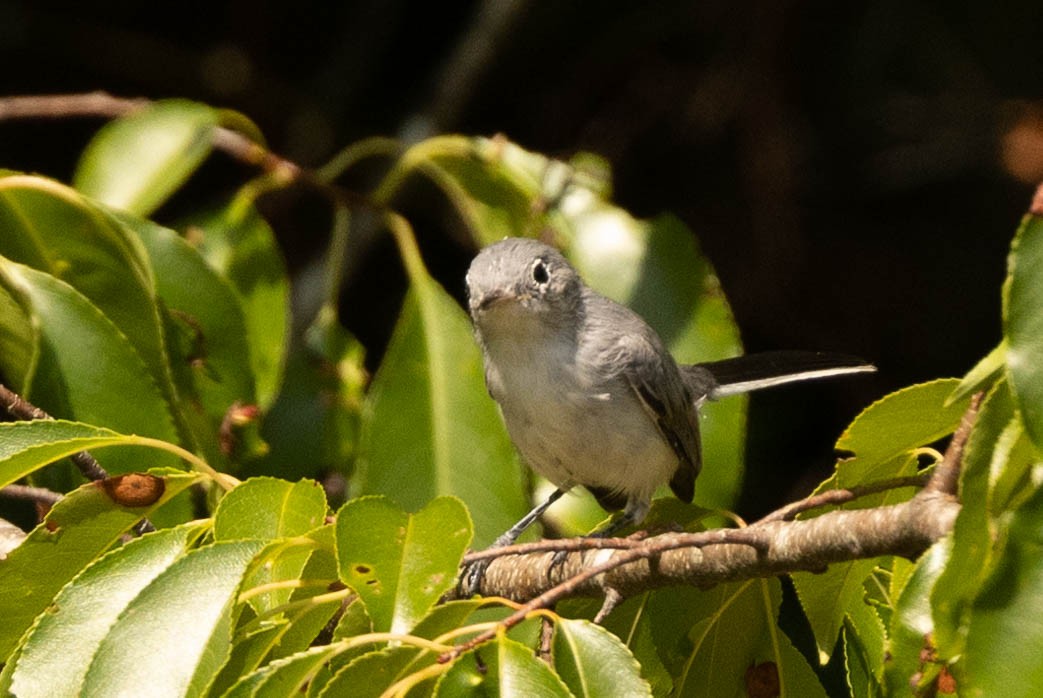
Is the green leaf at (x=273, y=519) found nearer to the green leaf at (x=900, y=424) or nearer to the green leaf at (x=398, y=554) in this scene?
the green leaf at (x=398, y=554)

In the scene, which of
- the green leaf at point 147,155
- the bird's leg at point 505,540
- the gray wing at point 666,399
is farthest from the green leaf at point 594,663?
the green leaf at point 147,155

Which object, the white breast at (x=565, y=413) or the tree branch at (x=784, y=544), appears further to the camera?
the white breast at (x=565, y=413)

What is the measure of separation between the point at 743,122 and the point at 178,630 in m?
3.81

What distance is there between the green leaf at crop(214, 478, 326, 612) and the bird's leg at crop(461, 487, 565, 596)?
1.01 ft

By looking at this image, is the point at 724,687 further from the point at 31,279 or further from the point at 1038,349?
Result: the point at 31,279

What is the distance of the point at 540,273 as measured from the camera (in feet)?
8.27

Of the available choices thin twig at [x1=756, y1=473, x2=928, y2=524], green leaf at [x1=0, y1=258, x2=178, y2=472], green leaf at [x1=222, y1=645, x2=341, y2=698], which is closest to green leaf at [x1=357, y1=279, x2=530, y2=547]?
green leaf at [x1=0, y1=258, x2=178, y2=472]

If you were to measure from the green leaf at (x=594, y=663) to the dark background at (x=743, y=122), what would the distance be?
3.36m

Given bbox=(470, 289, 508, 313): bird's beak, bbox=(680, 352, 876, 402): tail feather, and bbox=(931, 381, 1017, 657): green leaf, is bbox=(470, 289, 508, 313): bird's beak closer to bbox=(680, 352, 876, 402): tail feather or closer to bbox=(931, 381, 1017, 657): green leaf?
bbox=(680, 352, 876, 402): tail feather

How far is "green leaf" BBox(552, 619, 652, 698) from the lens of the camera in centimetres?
130

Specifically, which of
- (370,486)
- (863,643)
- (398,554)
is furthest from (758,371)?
(398,554)

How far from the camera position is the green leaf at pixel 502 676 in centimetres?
122

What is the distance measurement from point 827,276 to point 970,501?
3893 mm

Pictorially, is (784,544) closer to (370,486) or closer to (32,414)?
(32,414)
